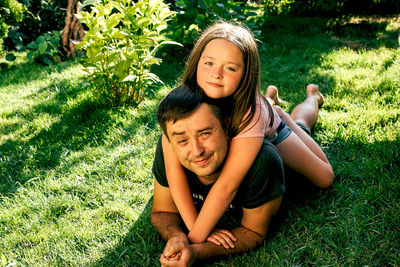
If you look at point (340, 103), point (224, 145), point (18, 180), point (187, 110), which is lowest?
point (18, 180)

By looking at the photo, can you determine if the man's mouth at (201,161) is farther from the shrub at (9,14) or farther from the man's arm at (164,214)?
the shrub at (9,14)

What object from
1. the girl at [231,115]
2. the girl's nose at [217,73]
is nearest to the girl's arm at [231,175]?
the girl at [231,115]

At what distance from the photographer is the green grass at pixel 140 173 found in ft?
7.11

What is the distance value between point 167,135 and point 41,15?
17.9 feet

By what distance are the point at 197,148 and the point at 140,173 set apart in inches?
46.5

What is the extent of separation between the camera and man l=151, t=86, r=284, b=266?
75.2 inches

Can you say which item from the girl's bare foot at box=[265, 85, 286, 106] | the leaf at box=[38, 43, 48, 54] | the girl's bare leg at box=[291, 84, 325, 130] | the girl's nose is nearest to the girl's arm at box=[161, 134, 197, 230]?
the girl's nose

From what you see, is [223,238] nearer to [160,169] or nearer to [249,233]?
[249,233]

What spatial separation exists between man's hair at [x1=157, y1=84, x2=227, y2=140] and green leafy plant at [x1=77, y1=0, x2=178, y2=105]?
1.58 meters

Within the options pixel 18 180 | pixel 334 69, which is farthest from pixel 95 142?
pixel 334 69

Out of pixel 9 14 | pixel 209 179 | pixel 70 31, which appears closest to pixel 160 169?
pixel 209 179

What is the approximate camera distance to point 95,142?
3408 millimetres

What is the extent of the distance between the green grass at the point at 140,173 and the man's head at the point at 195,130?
0.63 meters

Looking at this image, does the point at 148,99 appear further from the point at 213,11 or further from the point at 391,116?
the point at 391,116
